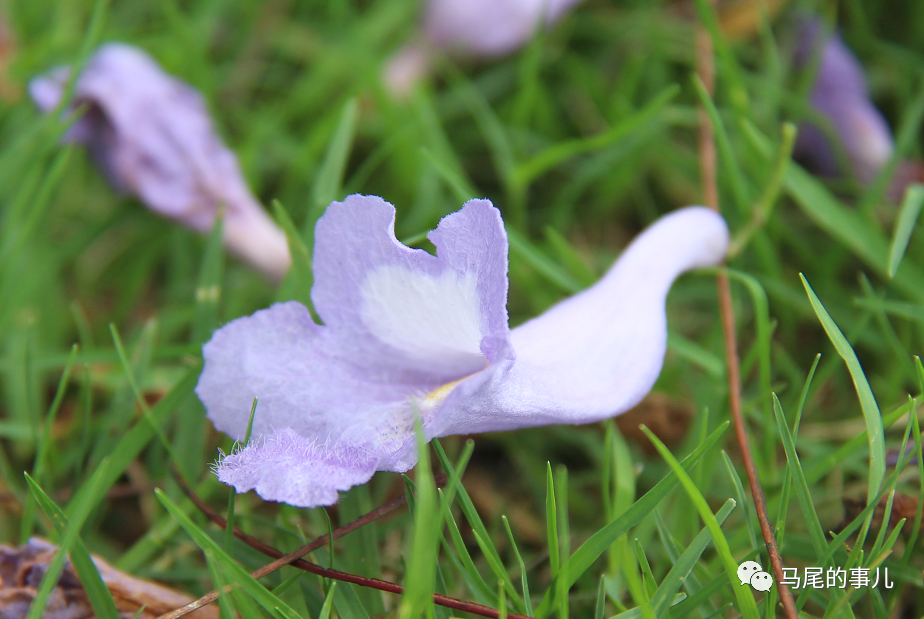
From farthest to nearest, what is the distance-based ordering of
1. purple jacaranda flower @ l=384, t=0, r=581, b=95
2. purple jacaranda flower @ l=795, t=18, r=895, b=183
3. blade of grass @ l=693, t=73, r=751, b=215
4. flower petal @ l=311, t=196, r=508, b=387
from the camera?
purple jacaranda flower @ l=384, t=0, r=581, b=95, purple jacaranda flower @ l=795, t=18, r=895, b=183, blade of grass @ l=693, t=73, r=751, b=215, flower petal @ l=311, t=196, r=508, b=387

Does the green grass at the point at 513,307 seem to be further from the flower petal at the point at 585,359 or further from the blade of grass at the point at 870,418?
the flower petal at the point at 585,359

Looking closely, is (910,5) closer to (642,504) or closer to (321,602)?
(642,504)

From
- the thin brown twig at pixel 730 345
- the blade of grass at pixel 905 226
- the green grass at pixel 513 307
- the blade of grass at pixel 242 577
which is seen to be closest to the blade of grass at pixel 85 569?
the green grass at pixel 513 307

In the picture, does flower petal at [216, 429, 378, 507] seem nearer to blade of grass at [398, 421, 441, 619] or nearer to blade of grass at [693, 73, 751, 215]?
blade of grass at [398, 421, 441, 619]

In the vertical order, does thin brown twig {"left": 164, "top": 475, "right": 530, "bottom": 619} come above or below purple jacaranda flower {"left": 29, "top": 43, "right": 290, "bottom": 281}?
below

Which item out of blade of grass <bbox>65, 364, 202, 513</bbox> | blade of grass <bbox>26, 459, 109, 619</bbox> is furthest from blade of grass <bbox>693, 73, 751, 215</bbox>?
blade of grass <bbox>26, 459, 109, 619</bbox>

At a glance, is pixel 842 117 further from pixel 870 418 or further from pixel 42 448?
pixel 42 448
